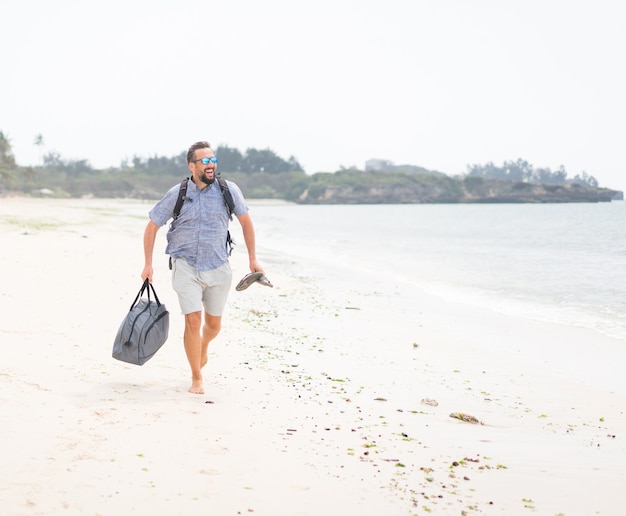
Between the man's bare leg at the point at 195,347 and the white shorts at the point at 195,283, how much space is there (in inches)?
3.0

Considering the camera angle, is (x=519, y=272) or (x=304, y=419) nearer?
(x=304, y=419)

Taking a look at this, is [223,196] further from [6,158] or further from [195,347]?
[6,158]

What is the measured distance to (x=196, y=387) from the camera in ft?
A: 16.2

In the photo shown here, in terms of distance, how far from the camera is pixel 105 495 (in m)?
3.10

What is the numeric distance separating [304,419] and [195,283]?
128cm

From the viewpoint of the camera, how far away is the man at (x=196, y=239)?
15.9 feet

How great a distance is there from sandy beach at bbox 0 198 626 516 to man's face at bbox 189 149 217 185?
1600mm

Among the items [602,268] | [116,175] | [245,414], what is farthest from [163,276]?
[116,175]

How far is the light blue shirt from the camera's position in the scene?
4.85 metres

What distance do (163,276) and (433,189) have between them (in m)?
152

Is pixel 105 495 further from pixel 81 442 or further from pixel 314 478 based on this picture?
pixel 314 478

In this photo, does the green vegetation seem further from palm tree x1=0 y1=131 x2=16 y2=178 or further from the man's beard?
the man's beard

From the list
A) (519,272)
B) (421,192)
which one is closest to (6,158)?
(519,272)

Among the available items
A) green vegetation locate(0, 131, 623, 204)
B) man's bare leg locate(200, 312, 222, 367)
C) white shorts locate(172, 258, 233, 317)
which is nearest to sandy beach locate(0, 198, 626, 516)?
man's bare leg locate(200, 312, 222, 367)
